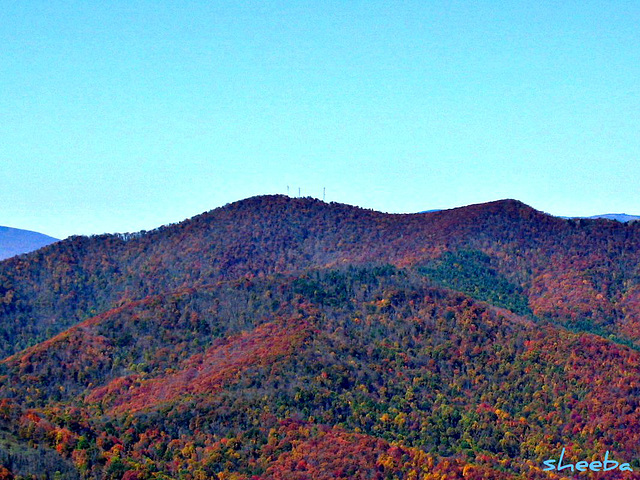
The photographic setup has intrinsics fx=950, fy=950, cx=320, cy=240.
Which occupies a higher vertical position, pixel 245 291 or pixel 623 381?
pixel 245 291

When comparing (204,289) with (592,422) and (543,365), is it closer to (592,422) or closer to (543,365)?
(543,365)

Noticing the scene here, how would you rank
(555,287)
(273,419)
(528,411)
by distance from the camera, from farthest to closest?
(555,287) < (528,411) < (273,419)

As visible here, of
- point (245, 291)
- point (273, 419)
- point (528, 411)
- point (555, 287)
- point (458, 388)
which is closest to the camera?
point (273, 419)

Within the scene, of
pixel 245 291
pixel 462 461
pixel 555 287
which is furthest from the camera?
pixel 555 287

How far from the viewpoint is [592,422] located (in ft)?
399

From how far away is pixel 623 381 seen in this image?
128125 mm

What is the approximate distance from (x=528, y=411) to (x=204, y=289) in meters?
66.3

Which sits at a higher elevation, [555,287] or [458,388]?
[555,287]

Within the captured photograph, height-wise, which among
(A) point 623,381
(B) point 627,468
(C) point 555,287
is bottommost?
(B) point 627,468

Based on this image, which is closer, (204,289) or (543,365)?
(543,365)

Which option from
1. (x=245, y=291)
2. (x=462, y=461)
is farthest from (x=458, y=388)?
(x=245, y=291)

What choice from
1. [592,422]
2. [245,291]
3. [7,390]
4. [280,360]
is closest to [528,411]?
[592,422]

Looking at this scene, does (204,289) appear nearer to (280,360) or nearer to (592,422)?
(280,360)

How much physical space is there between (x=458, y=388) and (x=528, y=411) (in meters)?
12.0
